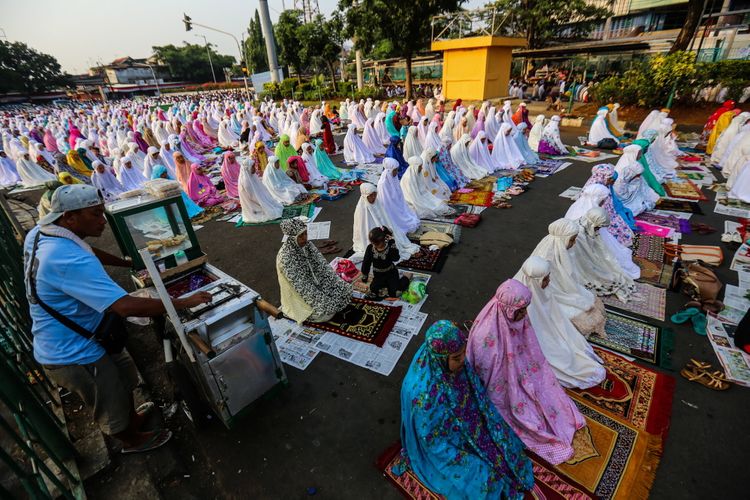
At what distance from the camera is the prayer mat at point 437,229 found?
23.2 feet

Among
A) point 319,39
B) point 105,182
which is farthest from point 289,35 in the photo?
point 105,182

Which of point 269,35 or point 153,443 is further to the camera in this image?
point 269,35

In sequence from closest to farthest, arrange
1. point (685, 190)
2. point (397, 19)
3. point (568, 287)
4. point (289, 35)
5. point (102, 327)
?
point (102, 327) < point (568, 287) < point (685, 190) < point (397, 19) < point (289, 35)

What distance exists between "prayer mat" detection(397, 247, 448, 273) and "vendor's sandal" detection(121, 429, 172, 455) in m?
4.14

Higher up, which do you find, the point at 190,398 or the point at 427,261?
the point at 190,398

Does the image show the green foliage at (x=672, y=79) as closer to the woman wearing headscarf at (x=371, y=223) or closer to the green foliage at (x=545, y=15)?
the green foliage at (x=545, y=15)

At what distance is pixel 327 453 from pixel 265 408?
93 cm

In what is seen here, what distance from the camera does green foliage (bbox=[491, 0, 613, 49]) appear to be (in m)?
27.1

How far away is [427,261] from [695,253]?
15.4ft

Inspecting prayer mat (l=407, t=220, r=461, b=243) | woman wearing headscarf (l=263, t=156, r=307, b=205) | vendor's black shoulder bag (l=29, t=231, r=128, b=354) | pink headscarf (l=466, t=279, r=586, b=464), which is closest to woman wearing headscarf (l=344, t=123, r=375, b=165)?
woman wearing headscarf (l=263, t=156, r=307, b=205)

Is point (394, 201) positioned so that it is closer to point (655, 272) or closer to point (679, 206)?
point (655, 272)

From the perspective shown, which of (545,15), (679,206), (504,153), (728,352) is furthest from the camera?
(545,15)

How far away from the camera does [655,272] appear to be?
5.54 meters

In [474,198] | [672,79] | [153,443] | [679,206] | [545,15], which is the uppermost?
[545,15]
